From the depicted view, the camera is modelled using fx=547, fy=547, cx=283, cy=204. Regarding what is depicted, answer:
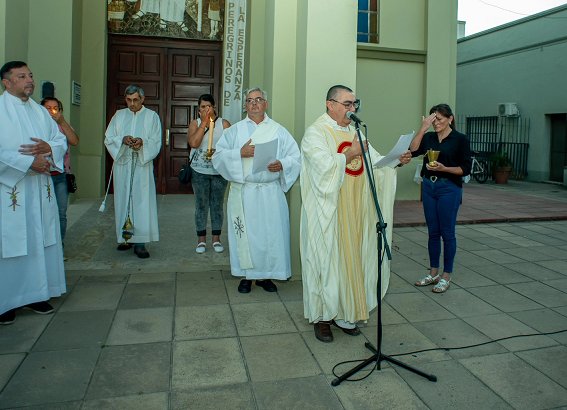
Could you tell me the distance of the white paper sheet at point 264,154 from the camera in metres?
4.79

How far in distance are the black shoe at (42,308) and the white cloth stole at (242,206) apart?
67.7 inches

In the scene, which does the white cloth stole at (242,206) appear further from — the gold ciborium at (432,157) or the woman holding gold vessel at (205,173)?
the gold ciborium at (432,157)

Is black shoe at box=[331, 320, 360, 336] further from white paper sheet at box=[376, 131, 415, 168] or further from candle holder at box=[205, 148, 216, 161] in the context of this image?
candle holder at box=[205, 148, 216, 161]

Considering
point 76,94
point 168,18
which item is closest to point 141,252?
point 76,94

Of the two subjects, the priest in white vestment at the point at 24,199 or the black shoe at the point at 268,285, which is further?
the black shoe at the point at 268,285

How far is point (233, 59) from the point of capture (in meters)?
9.79

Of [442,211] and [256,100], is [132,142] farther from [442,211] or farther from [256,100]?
[442,211]

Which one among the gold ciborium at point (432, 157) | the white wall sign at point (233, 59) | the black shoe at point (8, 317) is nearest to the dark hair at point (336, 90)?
the gold ciborium at point (432, 157)

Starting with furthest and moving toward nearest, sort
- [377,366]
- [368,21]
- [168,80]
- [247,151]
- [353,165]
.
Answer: [368,21]
[168,80]
[247,151]
[353,165]
[377,366]

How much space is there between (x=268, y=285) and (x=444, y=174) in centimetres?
200

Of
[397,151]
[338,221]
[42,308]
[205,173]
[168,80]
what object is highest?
[168,80]

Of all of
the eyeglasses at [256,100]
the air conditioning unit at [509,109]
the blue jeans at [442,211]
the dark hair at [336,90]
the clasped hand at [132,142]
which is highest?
the air conditioning unit at [509,109]

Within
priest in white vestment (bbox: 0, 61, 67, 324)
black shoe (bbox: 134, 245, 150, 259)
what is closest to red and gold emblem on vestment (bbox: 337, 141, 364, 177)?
priest in white vestment (bbox: 0, 61, 67, 324)

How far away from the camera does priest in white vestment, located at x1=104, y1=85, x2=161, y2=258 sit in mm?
6344
